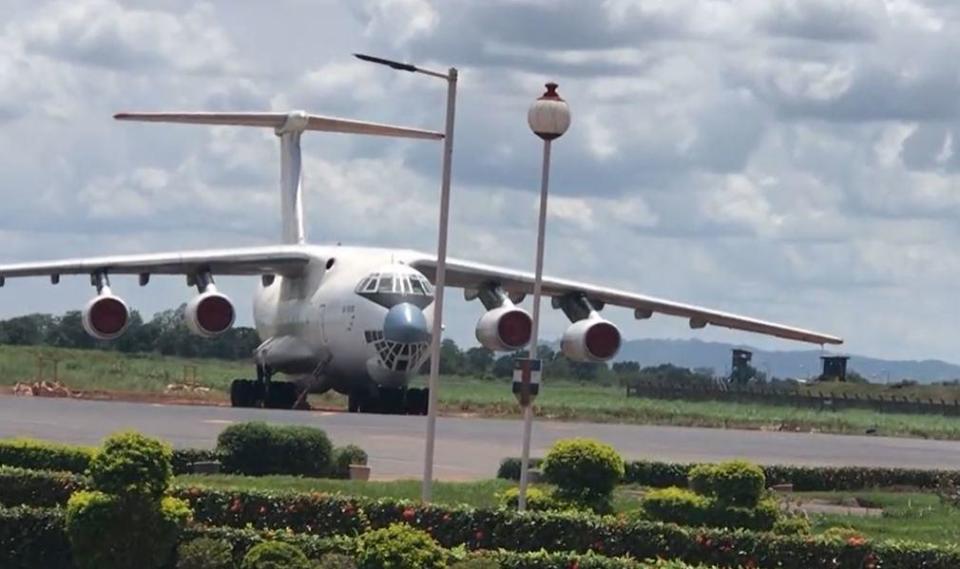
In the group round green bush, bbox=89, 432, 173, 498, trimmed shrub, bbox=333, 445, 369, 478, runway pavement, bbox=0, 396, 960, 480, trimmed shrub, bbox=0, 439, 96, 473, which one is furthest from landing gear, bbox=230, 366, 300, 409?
round green bush, bbox=89, 432, 173, 498

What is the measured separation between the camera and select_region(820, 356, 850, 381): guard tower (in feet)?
302

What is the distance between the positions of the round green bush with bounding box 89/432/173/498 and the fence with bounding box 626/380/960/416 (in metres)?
53.5

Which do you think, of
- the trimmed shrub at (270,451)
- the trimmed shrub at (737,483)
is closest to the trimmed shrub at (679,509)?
the trimmed shrub at (737,483)

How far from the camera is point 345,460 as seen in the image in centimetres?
2530

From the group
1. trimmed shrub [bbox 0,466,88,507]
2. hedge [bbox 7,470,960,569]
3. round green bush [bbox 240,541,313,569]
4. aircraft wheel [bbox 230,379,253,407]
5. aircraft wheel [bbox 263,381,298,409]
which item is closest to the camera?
round green bush [bbox 240,541,313,569]

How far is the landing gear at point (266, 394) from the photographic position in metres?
45.2

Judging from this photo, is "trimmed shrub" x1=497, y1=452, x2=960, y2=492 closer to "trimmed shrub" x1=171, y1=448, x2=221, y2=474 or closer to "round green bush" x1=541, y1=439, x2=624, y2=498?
"trimmed shrub" x1=171, y1=448, x2=221, y2=474

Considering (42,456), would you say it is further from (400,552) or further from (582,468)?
(400,552)

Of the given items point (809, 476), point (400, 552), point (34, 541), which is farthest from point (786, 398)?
point (400, 552)

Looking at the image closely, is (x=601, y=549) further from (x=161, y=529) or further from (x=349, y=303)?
(x=349, y=303)

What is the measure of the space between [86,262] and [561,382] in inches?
1908

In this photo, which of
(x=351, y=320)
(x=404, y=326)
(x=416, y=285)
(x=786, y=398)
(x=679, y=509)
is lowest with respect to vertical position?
(x=679, y=509)

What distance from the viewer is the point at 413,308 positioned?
41.5 meters

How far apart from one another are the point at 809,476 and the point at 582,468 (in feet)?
31.2
